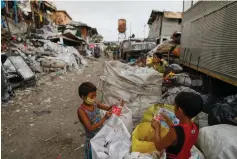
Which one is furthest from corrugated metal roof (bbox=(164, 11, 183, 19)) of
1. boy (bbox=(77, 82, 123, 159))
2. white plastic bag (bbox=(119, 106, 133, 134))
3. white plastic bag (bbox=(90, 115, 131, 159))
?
white plastic bag (bbox=(90, 115, 131, 159))

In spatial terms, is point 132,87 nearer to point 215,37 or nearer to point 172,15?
point 215,37

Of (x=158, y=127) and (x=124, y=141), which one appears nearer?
(x=158, y=127)

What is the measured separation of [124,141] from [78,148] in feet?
5.59

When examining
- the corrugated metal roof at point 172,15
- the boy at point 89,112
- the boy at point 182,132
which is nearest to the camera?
the boy at point 182,132

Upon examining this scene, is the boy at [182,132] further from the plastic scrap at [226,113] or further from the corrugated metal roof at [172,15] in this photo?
the corrugated metal roof at [172,15]

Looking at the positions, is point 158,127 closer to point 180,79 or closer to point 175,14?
point 180,79

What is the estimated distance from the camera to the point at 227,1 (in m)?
3.28

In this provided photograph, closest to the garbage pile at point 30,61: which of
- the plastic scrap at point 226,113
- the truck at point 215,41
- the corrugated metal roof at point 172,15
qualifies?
the truck at point 215,41

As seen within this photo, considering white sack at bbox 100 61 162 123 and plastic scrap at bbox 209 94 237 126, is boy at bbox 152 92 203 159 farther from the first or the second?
white sack at bbox 100 61 162 123

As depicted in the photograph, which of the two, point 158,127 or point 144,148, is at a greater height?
point 158,127

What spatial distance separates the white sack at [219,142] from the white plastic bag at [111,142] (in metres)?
0.83

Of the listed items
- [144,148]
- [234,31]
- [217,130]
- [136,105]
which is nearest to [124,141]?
[144,148]

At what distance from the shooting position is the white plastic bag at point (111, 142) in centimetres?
180

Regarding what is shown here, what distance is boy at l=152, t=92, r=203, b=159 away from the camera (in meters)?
1.54
